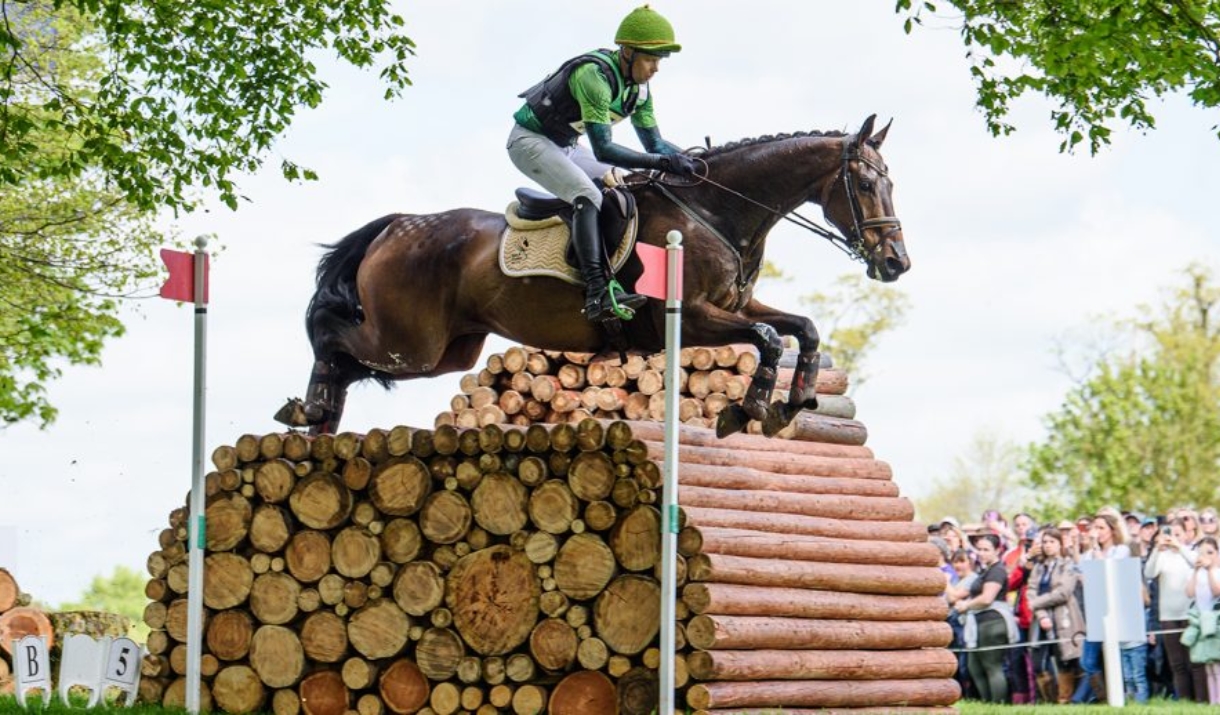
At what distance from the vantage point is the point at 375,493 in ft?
36.3

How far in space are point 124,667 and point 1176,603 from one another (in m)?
7.95

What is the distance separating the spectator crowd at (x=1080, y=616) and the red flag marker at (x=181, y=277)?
250 inches

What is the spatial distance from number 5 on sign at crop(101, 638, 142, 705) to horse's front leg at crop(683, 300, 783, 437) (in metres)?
4.01

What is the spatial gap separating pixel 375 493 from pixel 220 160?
404 centimetres

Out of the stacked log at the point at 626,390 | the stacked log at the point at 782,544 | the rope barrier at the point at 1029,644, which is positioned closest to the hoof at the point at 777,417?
the stacked log at the point at 782,544

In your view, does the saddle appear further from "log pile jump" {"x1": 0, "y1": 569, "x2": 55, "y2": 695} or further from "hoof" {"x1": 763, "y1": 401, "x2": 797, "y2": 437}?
"log pile jump" {"x1": 0, "y1": 569, "x2": 55, "y2": 695}

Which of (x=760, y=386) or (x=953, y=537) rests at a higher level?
(x=760, y=386)

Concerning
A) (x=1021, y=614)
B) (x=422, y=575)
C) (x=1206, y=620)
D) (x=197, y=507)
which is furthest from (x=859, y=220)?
(x=1021, y=614)

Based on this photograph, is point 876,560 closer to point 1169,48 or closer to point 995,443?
point 1169,48

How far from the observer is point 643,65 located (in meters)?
10.8

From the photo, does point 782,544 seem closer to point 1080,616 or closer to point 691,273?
point 691,273

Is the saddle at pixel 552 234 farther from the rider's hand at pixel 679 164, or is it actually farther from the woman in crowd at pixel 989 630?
the woman in crowd at pixel 989 630

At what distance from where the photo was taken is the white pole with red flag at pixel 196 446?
10.7 metres

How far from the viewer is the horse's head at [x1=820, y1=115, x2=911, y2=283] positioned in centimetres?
1063
